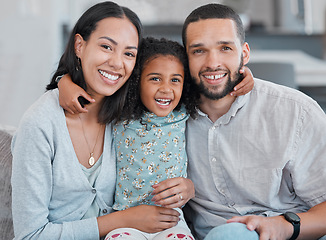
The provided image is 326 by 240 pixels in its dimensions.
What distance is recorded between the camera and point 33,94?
339 centimetres

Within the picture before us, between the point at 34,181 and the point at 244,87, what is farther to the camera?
the point at 244,87

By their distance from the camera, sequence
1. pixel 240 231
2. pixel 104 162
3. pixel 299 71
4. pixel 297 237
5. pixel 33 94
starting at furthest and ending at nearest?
pixel 33 94, pixel 299 71, pixel 104 162, pixel 297 237, pixel 240 231

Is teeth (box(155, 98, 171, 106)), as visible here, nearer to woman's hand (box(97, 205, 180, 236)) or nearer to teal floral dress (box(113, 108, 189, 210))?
teal floral dress (box(113, 108, 189, 210))

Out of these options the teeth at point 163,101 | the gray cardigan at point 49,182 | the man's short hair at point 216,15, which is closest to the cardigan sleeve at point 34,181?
the gray cardigan at point 49,182

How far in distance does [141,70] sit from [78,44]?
23 centimetres

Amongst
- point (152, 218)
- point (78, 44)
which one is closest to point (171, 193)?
point (152, 218)

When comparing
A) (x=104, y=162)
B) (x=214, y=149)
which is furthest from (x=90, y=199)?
(x=214, y=149)

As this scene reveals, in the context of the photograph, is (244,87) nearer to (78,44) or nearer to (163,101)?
(163,101)

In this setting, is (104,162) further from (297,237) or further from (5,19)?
(5,19)

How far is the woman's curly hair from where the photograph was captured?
1483mm

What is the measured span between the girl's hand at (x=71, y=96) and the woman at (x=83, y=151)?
0.03 m

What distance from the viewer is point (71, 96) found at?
131cm

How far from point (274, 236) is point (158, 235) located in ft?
1.16

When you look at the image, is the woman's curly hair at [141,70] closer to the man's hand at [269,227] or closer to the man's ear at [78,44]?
the man's ear at [78,44]
